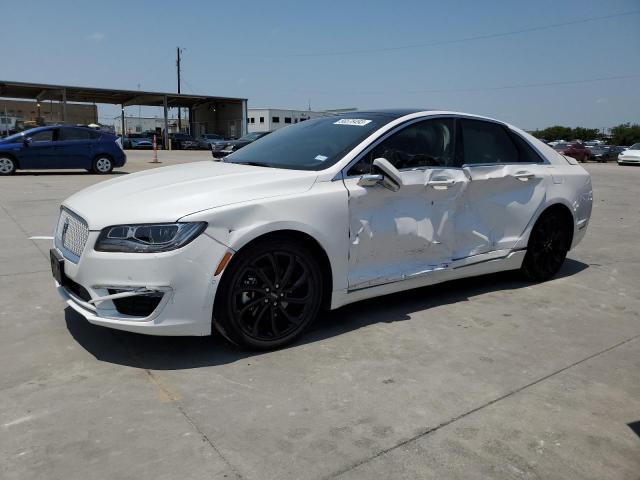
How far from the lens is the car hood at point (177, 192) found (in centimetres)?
311

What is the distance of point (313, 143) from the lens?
411cm

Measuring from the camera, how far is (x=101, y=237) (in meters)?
3.11

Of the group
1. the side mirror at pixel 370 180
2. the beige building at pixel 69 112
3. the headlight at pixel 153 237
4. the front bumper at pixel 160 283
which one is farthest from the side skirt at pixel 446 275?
the beige building at pixel 69 112

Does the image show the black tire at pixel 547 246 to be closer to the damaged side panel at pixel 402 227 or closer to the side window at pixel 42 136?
the damaged side panel at pixel 402 227

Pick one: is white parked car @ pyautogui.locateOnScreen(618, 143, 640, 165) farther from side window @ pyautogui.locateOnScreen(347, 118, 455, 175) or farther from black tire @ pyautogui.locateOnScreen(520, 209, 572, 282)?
side window @ pyautogui.locateOnScreen(347, 118, 455, 175)

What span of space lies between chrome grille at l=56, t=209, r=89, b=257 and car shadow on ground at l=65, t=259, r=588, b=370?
627mm

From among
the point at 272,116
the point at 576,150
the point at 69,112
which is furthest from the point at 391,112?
the point at 69,112

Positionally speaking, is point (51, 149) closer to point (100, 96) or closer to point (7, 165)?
point (7, 165)

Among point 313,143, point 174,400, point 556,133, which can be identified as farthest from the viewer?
point 556,133

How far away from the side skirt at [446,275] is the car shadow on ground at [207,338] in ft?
0.84

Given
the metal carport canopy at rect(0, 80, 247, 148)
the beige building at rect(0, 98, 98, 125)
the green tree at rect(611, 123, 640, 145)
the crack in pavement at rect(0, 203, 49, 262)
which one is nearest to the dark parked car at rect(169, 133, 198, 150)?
the metal carport canopy at rect(0, 80, 247, 148)

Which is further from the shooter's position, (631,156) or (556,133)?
(556,133)

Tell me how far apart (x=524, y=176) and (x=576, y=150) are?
35047 millimetres

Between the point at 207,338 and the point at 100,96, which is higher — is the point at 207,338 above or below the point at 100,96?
below
